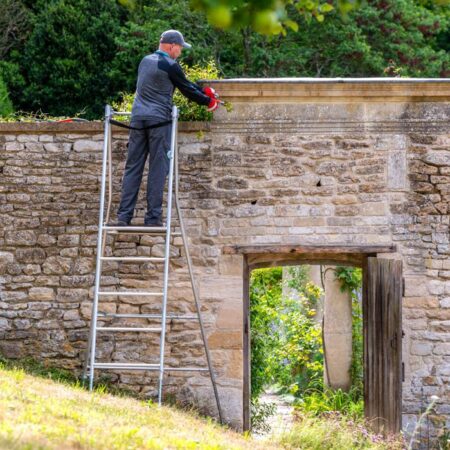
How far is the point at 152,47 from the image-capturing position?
19.7 m

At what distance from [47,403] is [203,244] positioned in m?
2.76

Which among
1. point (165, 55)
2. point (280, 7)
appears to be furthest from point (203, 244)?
point (280, 7)

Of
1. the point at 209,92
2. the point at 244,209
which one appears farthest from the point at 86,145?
the point at 244,209

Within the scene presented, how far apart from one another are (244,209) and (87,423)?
3328 millimetres

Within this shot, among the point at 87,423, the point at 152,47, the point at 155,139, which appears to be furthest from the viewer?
the point at 152,47

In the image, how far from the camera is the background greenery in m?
19.6

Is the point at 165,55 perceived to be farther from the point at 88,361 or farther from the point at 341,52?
the point at 341,52

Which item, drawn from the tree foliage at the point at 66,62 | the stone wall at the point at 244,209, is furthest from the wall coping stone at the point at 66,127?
the tree foliage at the point at 66,62

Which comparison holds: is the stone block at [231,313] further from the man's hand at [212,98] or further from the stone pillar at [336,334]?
the stone pillar at [336,334]

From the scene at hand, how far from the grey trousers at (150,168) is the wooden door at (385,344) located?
1990 mm

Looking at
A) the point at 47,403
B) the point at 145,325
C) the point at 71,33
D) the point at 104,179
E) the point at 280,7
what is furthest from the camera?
the point at 71,33

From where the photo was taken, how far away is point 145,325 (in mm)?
9305

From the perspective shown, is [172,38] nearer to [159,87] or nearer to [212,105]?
[159,87]

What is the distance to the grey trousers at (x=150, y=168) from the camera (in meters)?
8.79
